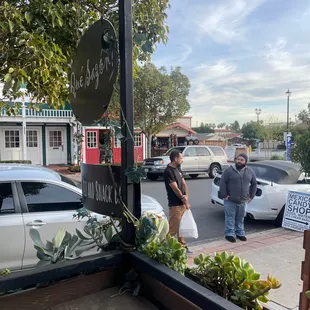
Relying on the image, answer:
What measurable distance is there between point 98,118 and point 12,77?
1.93 meters

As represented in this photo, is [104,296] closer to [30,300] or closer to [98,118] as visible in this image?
[30,300]

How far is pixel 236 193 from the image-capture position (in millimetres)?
5715

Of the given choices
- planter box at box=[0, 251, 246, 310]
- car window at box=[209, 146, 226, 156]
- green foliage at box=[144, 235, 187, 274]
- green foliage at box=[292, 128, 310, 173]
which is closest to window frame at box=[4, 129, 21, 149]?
car window at box=[209, 146, 226, 156]

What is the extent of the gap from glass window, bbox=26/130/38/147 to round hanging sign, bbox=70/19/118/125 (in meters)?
18.1

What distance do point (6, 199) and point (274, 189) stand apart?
17.5ft

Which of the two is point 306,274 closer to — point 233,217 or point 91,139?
point 233,217

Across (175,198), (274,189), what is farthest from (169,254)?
(274,189)

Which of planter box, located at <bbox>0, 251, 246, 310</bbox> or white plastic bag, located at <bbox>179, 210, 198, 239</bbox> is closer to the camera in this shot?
planter box, located at <bbox>0, 251, 246, 310</bbox>

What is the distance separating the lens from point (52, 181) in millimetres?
4195

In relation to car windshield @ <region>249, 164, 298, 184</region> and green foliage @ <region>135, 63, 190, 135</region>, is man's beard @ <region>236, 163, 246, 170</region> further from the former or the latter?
green foliage @ <region>135, 63, 190, 135</region>

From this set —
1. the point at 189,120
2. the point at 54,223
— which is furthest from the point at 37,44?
the point at 189,120

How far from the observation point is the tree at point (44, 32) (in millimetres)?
3457

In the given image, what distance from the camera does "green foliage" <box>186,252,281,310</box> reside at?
4.79 feet

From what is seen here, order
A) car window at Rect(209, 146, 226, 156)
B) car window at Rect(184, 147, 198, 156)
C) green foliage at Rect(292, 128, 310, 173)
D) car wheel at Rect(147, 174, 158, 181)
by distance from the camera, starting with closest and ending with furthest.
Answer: green foliage at Rect(292, 128, 310, 173) < car wheel at Rect(147, 174, 158, 181) < car window at Rect(184, 147, 198, 156) < car window at Rect(209, 146, 226, 156)
